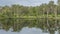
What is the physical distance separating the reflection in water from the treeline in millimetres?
110

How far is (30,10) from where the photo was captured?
2.31 metres

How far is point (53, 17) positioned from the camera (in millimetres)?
2236

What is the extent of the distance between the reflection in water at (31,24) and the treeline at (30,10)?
0.11m

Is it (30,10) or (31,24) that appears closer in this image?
(31,24)

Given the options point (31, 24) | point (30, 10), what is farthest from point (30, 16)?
point (31, 24)

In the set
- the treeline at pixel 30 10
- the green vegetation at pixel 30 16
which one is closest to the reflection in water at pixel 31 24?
the green vegetation at pixel 30 16

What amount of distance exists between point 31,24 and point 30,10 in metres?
0.32

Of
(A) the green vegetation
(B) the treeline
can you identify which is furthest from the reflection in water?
(B) the treeline

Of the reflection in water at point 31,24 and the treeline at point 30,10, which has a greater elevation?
the treeline at point 30,10

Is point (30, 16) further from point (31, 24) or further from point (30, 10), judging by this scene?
point (31, 24)

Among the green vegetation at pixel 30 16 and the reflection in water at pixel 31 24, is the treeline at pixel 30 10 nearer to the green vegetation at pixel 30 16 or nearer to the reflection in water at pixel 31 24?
the green vegetation at pixel 30 16

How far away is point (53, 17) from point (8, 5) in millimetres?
710

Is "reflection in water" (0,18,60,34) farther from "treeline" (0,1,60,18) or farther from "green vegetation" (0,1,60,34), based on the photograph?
"treeline" (0,1,60,18)

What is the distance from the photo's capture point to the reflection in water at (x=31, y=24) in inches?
76.6
